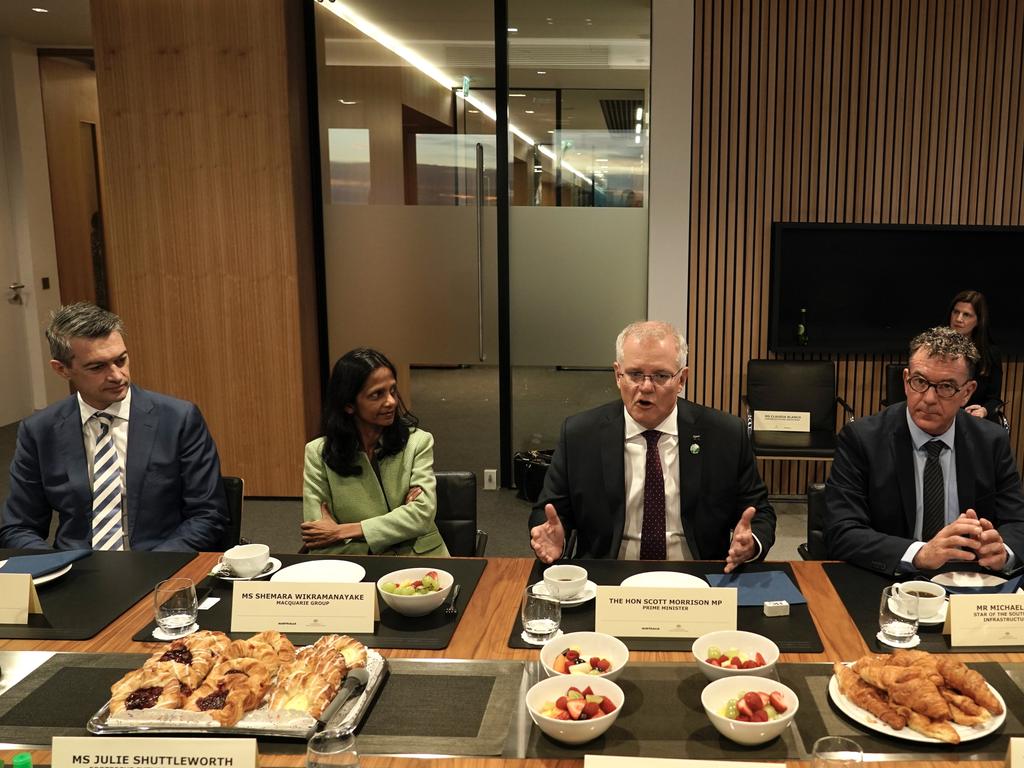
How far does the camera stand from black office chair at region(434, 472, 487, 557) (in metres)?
2.97

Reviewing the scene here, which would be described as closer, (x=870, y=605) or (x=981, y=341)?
(x=870, y=605)

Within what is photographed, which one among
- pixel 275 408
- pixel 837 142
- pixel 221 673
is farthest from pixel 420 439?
pixel 837 142

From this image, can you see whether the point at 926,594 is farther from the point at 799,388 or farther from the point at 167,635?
the point at 799,388

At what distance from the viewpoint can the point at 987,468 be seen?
102 inches

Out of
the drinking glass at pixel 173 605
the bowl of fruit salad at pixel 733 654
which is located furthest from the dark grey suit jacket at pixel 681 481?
the drinking glass at pixel 173 605

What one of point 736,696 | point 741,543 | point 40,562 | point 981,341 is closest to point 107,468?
point 40,562

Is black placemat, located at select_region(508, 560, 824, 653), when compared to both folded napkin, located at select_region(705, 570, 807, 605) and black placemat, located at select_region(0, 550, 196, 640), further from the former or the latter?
black placemat, located at select_region(0, 550, 196, 640)

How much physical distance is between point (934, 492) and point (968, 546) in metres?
0.51

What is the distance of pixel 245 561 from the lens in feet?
7.23

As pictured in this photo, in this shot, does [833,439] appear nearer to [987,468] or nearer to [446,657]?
[987,468]

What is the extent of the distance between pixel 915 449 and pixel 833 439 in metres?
2.63

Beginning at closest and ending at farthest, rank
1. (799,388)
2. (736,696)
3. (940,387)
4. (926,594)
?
1. (736,696)
2. (926,594)
3. (940,387)
4. (799,388)

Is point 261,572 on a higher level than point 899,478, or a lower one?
lower

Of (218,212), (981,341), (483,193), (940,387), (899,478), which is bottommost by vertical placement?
(899,478)
